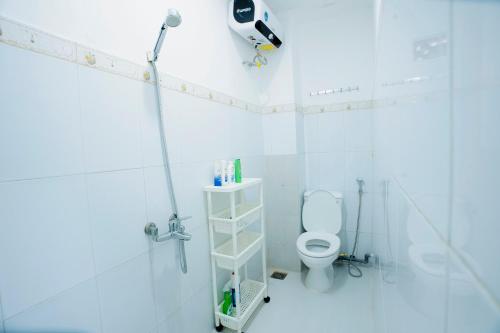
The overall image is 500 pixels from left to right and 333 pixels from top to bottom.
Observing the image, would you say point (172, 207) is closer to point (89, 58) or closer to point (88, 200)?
point (88, 200)

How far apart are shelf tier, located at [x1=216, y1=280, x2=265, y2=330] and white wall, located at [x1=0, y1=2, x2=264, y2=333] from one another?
260mm

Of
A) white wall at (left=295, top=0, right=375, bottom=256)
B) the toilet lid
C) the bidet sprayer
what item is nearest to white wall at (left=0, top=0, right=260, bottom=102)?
white wall at (left=295, top=0, right=375, bottom=256)

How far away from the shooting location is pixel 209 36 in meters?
1.73

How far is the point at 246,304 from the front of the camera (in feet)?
5.85

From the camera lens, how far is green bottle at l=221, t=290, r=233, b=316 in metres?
1.69

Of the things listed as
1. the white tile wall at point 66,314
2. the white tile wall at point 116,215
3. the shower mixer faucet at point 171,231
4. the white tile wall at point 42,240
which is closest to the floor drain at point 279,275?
the shower mixer faucet at point 171,231

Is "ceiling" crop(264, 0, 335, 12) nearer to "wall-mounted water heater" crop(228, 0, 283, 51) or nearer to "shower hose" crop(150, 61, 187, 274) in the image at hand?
"wall-mounted water heater" crop(228, 0, 283, 51)

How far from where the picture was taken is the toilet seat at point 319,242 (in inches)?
79.9

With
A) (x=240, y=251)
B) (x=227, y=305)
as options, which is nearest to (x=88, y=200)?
(x=240, y=251)

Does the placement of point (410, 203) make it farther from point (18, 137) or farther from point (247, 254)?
point (247, 254)

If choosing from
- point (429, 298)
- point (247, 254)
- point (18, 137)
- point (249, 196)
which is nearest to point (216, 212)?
point (247, 254)

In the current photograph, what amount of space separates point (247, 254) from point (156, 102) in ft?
3.83

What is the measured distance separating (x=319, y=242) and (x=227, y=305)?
1.10 m

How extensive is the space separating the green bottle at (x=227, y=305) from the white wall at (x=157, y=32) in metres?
1.51
